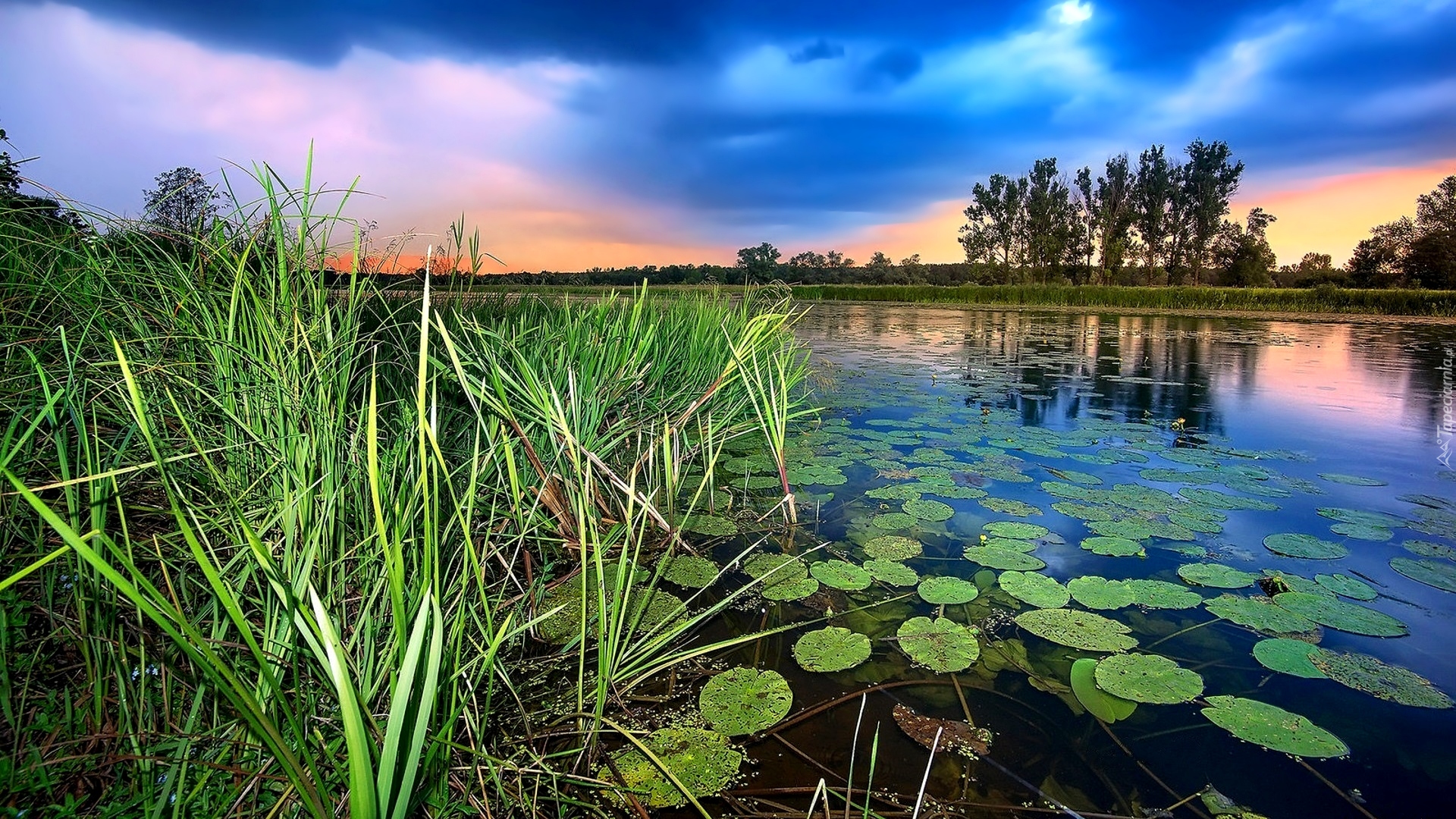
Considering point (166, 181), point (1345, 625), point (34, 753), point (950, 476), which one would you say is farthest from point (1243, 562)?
point (166, 181)

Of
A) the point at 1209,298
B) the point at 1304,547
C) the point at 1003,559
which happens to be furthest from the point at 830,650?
the point at 1209,298

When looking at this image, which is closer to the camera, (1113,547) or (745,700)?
(745,700)

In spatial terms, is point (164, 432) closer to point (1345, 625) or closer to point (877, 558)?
point (877, 558)

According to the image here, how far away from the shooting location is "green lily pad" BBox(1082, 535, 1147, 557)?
2.83 m

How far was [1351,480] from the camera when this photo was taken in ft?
12.8

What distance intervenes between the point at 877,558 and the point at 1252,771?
1394 millimetres

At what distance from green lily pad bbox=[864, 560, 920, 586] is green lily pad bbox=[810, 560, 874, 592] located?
50mm

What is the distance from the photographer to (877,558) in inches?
109

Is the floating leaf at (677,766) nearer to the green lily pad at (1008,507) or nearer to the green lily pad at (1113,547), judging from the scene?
the green lily pad at (1113,547)

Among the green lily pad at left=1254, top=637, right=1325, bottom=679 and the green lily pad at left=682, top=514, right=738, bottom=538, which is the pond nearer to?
the green lily pad at left=1254, top=637, right=1325, bottom=679

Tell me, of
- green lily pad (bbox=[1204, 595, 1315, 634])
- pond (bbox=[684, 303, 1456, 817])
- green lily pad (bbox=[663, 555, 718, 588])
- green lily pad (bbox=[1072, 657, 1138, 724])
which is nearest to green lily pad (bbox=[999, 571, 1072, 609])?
pond (bbox=[684, 303, 1456, 817])

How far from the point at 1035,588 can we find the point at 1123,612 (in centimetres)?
30

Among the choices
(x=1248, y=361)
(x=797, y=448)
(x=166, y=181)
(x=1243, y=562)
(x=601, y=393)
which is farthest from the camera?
(x=1248, y=361)

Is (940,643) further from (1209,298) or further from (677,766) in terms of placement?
(1209,298)
